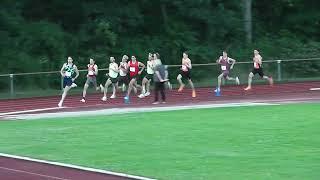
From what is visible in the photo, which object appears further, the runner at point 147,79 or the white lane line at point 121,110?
the runner at point 147,79

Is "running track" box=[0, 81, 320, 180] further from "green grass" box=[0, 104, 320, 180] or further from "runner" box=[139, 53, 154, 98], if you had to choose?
"green grass" box=[0, 104, 320, 180]

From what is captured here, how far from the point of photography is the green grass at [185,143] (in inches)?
476

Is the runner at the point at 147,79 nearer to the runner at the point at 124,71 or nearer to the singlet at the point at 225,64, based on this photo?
the runner at the point at 124,71

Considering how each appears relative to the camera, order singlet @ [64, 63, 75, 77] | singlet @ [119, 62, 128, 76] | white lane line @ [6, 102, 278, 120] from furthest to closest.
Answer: singlet @ [119, 62, 128, 76] → singlet @ [64, 63, 75, 77] → white lane line @ [6, 102, 278, 120]

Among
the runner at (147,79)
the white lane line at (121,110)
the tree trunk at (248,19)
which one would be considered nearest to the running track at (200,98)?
A: the runner at (147,79)

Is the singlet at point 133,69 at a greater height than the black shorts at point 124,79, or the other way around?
the singlet at point 133,69

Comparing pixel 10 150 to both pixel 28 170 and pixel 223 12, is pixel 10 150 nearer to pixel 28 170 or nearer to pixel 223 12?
pixel 28 170

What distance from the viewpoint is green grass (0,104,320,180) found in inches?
476

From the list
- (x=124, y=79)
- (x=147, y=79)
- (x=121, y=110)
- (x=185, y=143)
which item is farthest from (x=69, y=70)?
(x=185, y=143)

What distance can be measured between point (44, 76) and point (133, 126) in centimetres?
1564

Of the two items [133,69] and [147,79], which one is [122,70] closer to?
[133,69]

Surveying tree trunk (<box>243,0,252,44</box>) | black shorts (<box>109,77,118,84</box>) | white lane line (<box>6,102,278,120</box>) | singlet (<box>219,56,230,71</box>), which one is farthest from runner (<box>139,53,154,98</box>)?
tree trunk (<box>243,0,252,44</box>)

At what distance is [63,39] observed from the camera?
40031mm

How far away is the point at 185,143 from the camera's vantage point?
15.3 metres
